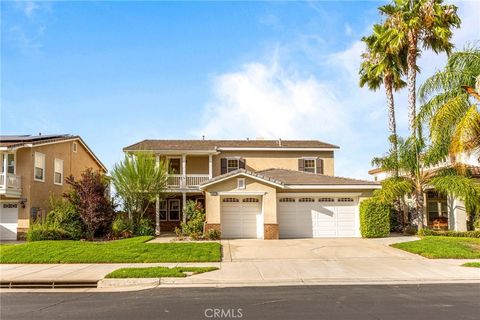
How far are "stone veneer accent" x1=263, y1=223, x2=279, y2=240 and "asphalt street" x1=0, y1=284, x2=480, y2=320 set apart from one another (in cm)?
1131

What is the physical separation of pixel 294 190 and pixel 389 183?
513 cm

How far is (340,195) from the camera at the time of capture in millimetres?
24500

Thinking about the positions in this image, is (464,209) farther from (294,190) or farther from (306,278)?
(306,278)

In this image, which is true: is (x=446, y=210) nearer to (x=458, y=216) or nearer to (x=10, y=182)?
(x=458, y=216)

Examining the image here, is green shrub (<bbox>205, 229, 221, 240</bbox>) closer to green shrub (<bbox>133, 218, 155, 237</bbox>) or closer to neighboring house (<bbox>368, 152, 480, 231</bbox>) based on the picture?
green shrub (<bbox>133, 218, 155, 237</bbox>)

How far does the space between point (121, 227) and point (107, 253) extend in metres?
7.66

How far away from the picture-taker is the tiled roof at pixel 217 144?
96.0 ft

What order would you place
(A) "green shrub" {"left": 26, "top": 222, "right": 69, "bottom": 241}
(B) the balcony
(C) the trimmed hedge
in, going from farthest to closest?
(B) the balcony, (C) the trimmed hedge, (A) "green shrub" {"left": 26, "top": 222, "right": 69, "bottom": 241}

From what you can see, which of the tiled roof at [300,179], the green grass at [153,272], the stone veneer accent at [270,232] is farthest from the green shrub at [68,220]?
the green grass at [153,272]

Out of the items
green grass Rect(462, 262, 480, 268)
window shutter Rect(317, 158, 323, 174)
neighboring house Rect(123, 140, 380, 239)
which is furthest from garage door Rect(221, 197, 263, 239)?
green grass Rect(462, 262, 480, 268)

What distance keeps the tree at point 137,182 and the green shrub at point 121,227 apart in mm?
590

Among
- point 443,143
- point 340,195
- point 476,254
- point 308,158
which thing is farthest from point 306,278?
point 308,158

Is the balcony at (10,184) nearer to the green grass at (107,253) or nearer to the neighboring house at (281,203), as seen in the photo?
the green grass at (107,253)

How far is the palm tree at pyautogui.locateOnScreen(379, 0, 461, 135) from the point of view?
76.3 feet
